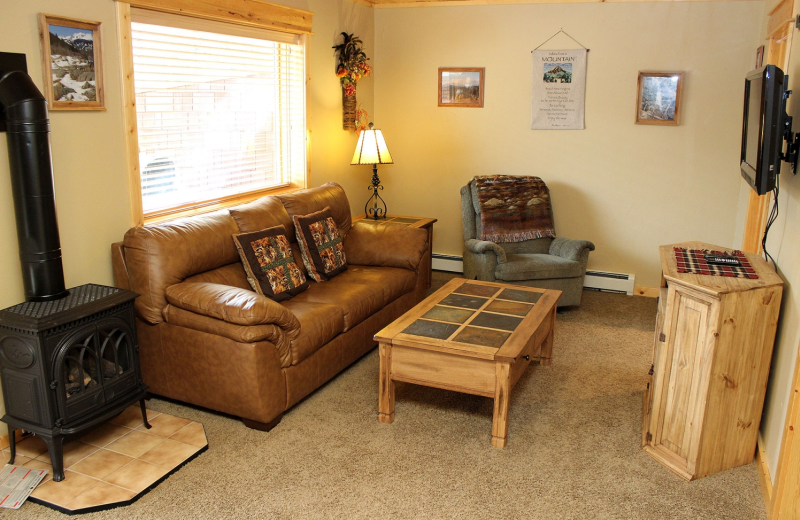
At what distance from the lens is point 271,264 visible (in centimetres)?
370

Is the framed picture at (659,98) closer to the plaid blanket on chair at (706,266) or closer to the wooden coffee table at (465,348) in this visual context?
the plaid blanket on chair at (706,266)

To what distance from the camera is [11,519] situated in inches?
96.6

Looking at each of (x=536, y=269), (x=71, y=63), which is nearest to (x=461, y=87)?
(x=536, y=269)

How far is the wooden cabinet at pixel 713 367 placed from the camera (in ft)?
8.64

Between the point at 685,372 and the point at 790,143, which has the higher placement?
the point at 790,143

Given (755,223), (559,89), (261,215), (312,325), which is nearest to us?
(312,325)

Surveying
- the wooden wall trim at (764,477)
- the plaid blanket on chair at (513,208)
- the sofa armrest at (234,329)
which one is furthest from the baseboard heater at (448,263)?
the wooden wall trim at (764,477)

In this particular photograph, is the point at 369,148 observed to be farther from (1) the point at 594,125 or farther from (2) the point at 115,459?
(2) the point at 115,459

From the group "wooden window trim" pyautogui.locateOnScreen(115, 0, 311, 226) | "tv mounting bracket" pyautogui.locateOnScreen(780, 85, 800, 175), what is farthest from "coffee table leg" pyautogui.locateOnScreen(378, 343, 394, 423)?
"tv mounting bracket" pyautogui.locateOnScreen(780, 85, 800, 175)

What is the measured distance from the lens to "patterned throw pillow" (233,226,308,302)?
3.61 metres

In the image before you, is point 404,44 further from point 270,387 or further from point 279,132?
point 270,387

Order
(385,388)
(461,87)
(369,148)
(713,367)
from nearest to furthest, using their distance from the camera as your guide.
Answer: (713,367)
(385,388)
(369,148)
(461,87)

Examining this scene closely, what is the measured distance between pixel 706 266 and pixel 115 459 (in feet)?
8.91

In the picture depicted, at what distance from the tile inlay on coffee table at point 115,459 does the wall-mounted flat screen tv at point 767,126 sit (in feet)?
8.83
